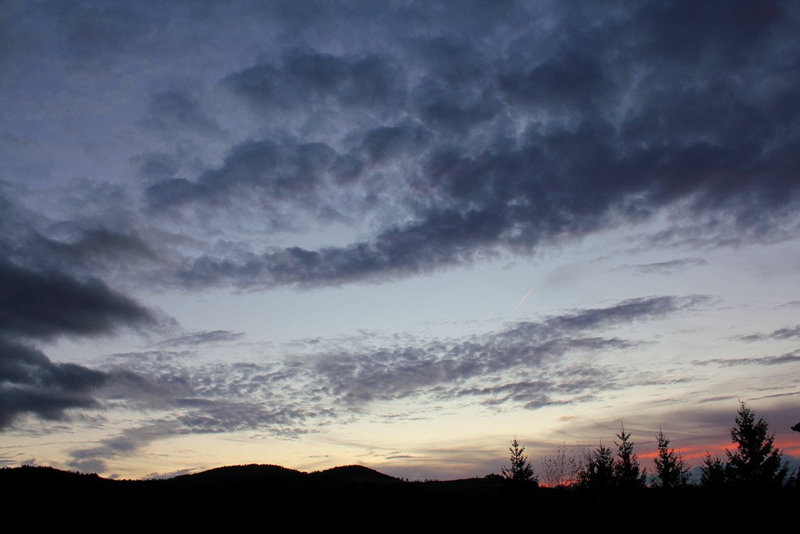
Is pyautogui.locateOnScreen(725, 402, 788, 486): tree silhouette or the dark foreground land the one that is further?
pyautogui.locateOnScreen(725, 402, 788, 486): tree silhouette

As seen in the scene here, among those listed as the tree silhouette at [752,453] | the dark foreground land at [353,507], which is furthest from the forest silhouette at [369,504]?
the tree silhouette at [752,453]

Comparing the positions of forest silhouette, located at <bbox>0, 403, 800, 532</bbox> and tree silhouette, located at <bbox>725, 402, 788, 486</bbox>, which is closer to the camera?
forest silhouette, located at <bbox>0, 403, 800, 532</bbox>

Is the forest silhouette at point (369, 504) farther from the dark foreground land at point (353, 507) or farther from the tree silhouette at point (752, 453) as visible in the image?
the tree silhouette at point (752, 453)

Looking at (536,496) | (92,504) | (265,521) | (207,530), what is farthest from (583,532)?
(92,504)

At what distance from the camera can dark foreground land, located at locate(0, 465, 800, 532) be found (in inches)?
832

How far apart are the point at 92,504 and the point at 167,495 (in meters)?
2.87

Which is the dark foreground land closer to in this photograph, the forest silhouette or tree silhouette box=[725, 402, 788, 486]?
the forest silhouette

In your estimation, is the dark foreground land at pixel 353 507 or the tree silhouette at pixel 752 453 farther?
the tree silhouette at pixel 752 453

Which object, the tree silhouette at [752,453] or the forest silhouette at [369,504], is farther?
the tree silhouette at [752,453]

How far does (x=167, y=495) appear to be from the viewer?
24078mm

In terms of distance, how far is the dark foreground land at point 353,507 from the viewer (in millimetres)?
21125

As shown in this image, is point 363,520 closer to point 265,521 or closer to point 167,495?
point 265,521

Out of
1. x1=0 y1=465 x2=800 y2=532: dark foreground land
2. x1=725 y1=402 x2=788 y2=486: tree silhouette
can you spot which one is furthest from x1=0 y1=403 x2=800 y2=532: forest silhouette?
x1=725 y1=402 x2=788 y2=486: tree silhouette

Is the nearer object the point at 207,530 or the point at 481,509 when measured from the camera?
the point at 207,530
